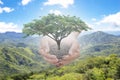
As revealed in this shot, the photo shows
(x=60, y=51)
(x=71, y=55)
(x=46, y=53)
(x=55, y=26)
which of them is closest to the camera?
(x=71, y=55)

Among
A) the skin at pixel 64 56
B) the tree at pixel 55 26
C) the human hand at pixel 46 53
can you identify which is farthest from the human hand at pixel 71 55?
the tree at pixel 55 26

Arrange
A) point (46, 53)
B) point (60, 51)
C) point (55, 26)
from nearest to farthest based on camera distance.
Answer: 1. point (46, 53)
2. point (60, 51)
3. point (55, 26)

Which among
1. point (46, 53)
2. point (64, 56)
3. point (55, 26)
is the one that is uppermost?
point (55, 26)

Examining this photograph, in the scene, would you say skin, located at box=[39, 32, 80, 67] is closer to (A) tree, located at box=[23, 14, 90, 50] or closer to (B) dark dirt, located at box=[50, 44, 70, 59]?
(B) dark dirt, located at box=[50, 44, 70, 59]

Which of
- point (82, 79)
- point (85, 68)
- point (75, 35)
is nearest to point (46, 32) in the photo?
point (75, 35)

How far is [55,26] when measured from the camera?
11.4 meters

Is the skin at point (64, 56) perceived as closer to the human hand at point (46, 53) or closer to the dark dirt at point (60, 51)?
the human hand at point (46, 53)

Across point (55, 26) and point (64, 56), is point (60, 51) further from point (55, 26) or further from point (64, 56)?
point (55, 26)

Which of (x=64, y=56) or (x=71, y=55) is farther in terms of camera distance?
(x=64, y=56)

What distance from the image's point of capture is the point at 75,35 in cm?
1072

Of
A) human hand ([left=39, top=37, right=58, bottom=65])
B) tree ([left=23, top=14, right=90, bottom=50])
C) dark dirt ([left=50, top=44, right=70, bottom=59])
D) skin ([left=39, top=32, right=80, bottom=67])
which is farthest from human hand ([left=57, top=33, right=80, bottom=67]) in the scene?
tree ([left=23, top=14, right=90, bottom=50])

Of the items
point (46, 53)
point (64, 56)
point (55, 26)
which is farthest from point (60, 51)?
point (55, 26)

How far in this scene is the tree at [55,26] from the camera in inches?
446

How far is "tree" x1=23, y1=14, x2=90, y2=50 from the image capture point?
1134 centimetres
